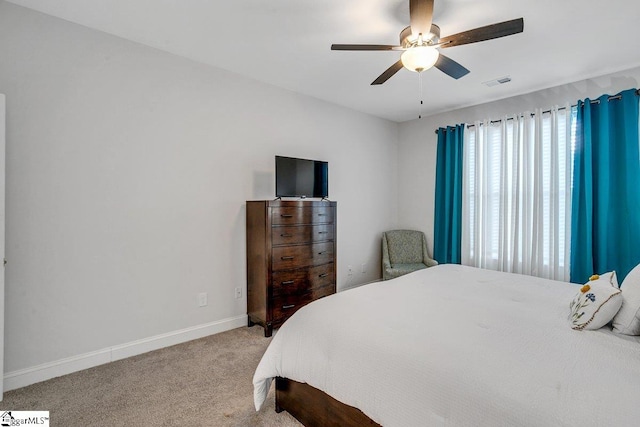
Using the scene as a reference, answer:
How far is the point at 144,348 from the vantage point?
2635 millimetres

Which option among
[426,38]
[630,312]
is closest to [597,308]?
[630,312]

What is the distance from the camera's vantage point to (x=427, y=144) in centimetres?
468

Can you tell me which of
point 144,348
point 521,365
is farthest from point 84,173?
point 521,365

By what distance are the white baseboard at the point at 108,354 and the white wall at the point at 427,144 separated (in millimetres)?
3011

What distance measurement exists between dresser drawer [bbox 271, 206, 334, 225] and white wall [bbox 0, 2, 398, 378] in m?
0.48

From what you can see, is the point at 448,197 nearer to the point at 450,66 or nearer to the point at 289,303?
the point at 450,66

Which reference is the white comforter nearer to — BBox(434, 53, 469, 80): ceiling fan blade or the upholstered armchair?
BBox(434, 53, 469, 80): ceiling fan blade

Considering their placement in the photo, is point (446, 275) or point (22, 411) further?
point (446, 275)

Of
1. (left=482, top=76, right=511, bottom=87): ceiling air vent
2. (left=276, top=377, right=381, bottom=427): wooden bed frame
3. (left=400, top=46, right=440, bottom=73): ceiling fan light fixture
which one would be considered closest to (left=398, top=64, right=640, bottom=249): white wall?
(left=482, top=76, right=511, bottom=87): ceiling air vent

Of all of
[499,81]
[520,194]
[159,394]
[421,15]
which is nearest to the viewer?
[421,15]

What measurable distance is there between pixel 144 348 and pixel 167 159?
162 centimetres

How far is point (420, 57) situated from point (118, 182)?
7.95 ft

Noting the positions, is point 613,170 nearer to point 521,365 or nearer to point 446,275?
point 446,275

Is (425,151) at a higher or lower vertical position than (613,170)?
higher
